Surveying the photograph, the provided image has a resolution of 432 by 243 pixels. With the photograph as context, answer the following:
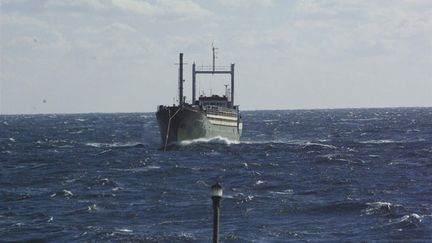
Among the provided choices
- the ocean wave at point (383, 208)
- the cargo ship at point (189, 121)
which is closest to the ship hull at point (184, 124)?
the cargo ship at point (189, 121)

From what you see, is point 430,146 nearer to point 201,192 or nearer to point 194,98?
point 194,98

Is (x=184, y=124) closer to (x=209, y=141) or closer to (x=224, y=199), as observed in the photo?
(x=209, y=141)

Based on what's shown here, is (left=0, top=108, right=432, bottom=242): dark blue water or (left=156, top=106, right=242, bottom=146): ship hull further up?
(left=156, top=106, right=242, bottom=146): ship hull

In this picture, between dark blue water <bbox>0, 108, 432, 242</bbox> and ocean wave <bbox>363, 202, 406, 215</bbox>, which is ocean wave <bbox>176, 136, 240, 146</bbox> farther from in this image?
ocean wave <bbox>363, 202, 406, 215</bbox>

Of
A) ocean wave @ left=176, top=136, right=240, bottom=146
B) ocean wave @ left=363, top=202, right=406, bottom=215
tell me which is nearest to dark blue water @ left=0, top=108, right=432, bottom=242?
ocean wave @ left=363, top=202, right=406, bottom=215

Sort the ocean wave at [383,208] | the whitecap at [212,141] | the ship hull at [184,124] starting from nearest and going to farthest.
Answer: the ocean wave at [383,208]
the ship hull at [184,124]
the whitecap at [212,141]

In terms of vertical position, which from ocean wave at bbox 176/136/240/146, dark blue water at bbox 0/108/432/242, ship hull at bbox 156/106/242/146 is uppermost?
ship hull at bbox 156/106/242/146

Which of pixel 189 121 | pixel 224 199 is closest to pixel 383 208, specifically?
pixel 224 199

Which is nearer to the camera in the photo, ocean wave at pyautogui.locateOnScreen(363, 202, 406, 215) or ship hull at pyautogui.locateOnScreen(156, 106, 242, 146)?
ocean wave at pyautogui.locateOnScreen(363, 202, 406, 215)

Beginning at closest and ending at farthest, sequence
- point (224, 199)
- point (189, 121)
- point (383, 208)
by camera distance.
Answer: point (383, 208), point (224, 199), point (189, 121)

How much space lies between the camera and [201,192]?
5162 cm

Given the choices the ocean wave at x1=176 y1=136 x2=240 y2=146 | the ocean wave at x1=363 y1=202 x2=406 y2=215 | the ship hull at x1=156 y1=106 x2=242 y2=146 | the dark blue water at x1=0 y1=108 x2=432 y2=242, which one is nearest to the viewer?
the dark blue water at x1=0 y1=108 x2=432 y2=242

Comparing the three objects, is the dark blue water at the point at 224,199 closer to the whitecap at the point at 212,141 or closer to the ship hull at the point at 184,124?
the ship hull at the point at 184,124

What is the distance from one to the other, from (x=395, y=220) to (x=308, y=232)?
206 inches
